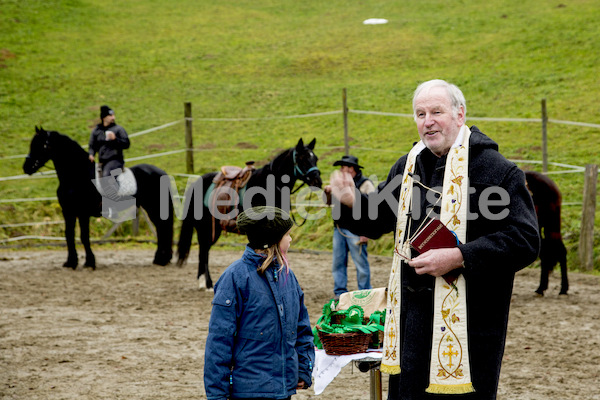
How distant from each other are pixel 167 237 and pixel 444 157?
29.8ft

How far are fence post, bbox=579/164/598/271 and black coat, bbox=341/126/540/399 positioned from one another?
7827mm

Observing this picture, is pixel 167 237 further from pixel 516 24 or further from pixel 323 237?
pixel 516 24

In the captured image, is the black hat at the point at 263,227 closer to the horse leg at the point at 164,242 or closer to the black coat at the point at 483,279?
the black coat at the point at 483,279

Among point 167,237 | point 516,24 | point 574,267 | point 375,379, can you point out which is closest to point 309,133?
point 167,237

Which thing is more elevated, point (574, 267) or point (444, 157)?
point (444, 157)

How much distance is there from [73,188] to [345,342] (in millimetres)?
8786

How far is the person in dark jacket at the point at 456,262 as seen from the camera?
2.53 meters

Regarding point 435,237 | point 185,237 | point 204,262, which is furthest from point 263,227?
point 185,237

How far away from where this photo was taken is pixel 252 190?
866cm

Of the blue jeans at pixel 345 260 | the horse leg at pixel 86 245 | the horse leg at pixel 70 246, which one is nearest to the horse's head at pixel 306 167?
the blue jeans at pixel 345 260

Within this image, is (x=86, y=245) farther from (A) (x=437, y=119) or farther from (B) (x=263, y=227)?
(A) (x=437, y=119)

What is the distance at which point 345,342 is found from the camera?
3234 millimetres

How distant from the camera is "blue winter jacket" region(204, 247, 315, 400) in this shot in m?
2.92

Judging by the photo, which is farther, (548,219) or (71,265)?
(71,265)
